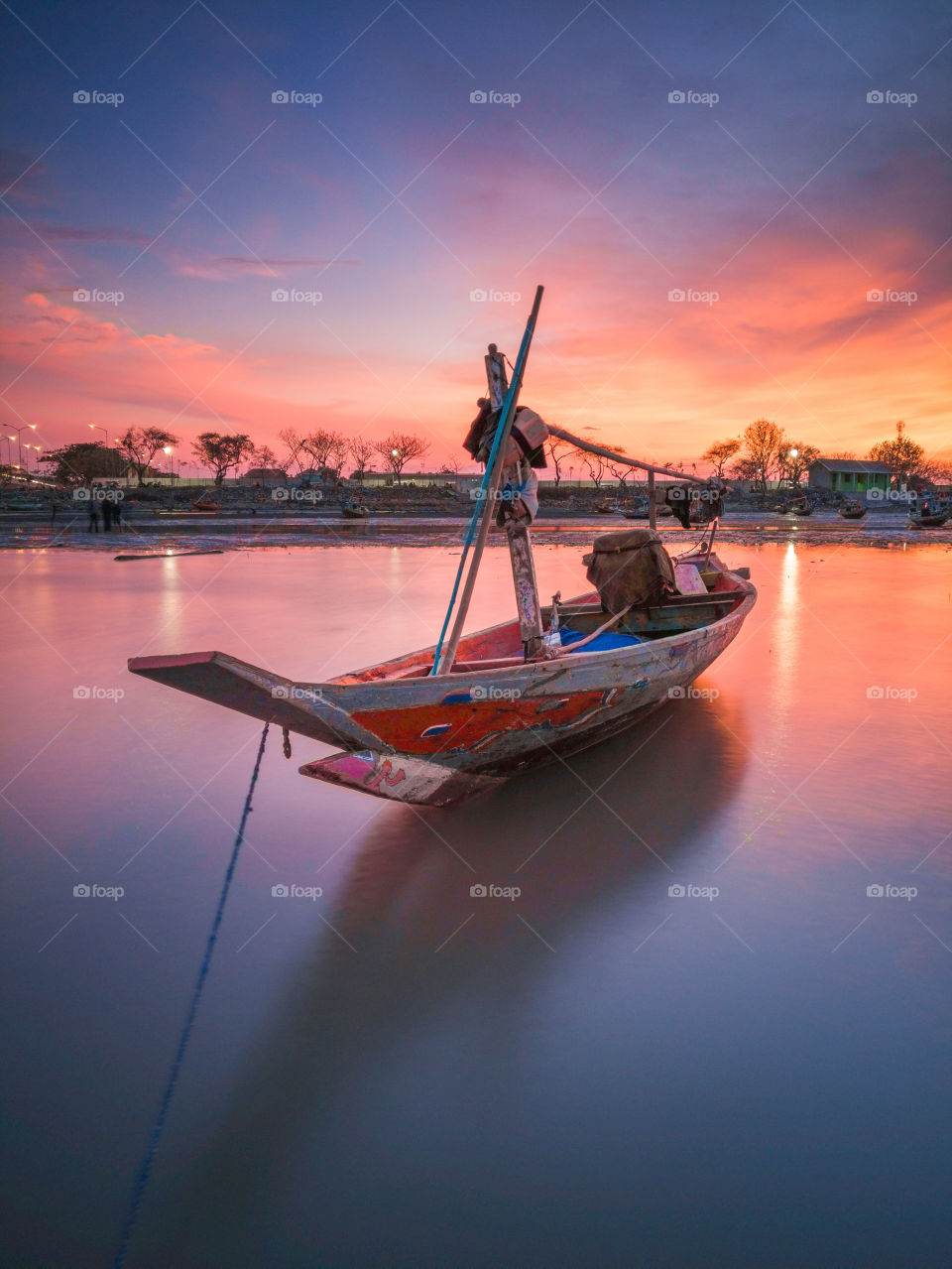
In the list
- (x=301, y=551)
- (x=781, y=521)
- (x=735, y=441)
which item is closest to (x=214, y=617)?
(x=301, y=551)

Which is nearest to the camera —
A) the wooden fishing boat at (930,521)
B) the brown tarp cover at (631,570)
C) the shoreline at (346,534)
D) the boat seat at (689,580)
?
the brown tarp cover at (631,570)

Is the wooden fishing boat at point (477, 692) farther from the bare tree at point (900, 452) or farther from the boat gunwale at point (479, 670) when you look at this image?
the bare tree at point (900, 452)

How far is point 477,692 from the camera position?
13.9 feet

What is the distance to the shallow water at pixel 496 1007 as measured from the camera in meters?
2.25

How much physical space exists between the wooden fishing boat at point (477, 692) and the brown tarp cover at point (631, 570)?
2.44 feet

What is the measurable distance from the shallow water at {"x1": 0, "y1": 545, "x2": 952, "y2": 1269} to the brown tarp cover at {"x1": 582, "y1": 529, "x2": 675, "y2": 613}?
1.62 meters

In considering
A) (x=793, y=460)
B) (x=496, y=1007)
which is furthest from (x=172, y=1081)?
(x=793, y=460)

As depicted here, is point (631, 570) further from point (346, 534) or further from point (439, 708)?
point (346, 534)

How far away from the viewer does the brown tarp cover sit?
7.22 m

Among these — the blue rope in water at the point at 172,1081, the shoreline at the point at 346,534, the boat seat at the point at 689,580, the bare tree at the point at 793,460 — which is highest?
the bare tree at the point at 793,460

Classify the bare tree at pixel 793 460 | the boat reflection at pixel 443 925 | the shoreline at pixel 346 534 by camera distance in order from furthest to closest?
1. the bare tree at pixel 793 460
2. the shoreline at pixel 346 534
3. the boat reflection at pixel 443 925

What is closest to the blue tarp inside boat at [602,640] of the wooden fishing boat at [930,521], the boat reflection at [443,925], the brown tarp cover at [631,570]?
the brown tarp cover at [631,570]

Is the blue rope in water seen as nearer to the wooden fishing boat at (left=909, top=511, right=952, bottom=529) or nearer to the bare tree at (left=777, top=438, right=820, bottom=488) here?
the wooden fishing boat at (left=909, top=511, right=952, bottom=529)

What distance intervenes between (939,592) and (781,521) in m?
28.9
